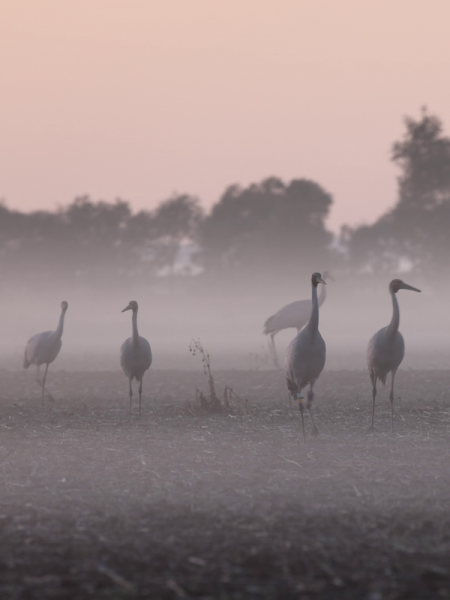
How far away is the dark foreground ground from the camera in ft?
18.3

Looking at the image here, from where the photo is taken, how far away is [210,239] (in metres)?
87.8

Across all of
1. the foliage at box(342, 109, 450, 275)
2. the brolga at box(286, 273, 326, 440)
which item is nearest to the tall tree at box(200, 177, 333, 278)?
the foliage at box(342, 109, 450, 275)

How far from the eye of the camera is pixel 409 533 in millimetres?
6629

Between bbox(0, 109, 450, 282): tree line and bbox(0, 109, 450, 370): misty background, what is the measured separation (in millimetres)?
131

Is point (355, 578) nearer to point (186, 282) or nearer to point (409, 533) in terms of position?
point (409, 533)

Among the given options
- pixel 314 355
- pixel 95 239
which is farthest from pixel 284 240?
pixel 314 355

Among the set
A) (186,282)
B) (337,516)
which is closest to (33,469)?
(337,516)

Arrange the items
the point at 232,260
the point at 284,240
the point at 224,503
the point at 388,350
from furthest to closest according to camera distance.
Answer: the point at 232,260
the point at 284,240
the point at 388,350
the point at 224,503

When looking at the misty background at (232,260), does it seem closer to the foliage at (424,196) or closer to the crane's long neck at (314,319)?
the foliage at (424,196)

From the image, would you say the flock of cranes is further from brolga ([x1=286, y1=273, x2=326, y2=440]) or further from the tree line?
the tree line

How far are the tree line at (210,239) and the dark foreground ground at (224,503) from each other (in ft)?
178

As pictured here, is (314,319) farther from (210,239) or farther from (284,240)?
(210,239)

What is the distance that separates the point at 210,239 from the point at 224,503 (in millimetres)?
80519

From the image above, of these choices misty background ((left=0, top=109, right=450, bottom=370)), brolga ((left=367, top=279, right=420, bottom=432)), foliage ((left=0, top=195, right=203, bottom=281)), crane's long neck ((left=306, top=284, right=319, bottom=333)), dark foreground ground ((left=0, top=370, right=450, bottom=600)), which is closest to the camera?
dark foreground ground ((left=0, top=370, right=450, bottom=600))
